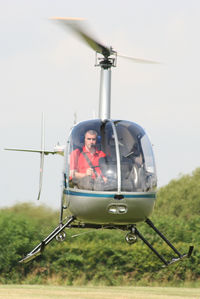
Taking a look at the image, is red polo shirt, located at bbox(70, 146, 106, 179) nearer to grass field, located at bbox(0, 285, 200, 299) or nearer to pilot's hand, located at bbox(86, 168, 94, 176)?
pilot's hand, located at bbox(86, 168, 94, 176)

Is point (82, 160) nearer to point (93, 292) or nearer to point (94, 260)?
point (93, 292)

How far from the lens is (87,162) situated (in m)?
11.1

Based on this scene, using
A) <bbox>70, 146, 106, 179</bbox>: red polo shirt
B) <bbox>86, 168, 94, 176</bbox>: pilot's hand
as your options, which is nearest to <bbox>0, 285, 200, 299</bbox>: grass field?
<bbox>70, 146, 106, 179</bbox>: red polo shirt

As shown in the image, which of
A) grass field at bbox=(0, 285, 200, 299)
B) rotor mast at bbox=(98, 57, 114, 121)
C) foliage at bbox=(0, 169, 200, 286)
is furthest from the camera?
foliage at bbox=(0, 169, 200, 286)

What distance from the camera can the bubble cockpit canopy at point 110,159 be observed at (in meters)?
10.9

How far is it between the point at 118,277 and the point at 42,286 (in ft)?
9.99

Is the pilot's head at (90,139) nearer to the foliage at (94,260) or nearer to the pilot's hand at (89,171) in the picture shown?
the pilot's hand at (89,171)

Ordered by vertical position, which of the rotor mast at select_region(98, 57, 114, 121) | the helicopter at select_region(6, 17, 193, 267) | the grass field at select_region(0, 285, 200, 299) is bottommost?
the grass field at select_region(0, 285, 200, 299)

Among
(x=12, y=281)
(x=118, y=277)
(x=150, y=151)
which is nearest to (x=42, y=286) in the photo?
(x=12, y=281)

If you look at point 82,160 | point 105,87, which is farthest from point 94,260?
point 82,160

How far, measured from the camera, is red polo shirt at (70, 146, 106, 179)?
1100cm

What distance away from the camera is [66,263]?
2578 cm

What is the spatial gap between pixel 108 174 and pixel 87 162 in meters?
0.45

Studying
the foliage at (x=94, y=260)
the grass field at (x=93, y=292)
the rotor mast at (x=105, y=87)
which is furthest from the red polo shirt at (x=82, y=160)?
the foliage at (x=94, y=260)
